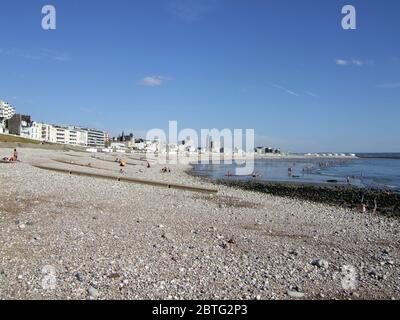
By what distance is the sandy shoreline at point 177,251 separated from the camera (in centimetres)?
894

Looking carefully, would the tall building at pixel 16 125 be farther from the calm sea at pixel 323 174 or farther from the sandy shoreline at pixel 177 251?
the sandy shoreline at pixel 177 251

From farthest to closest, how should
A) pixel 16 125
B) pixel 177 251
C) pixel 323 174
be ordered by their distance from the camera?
1. pixel 16 125
2. pixel 323 174
3. pixel 177 251

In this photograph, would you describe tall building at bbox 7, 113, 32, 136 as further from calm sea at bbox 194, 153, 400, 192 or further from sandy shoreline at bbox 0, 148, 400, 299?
sandy shoreline at bbox 0, 148, 400, 299

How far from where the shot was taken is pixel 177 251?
459 inches

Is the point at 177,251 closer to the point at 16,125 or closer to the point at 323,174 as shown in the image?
the point at 323,174

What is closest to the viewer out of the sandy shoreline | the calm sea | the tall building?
the sandy shoreline

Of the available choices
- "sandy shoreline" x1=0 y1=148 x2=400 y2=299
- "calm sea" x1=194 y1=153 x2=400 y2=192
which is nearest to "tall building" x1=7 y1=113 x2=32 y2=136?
"calm sea" x1=194 y1=153 x2=400 y2=192

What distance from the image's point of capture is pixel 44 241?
38.6 ft

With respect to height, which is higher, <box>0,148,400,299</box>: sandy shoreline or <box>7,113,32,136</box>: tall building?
<box>7,113,32,136</box>: tall building

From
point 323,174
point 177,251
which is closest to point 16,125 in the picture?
point 323,174

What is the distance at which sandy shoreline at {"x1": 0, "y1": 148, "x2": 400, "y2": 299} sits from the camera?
8.94m
